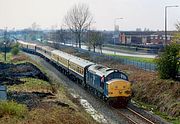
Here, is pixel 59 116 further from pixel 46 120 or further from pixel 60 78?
pixel 60 78

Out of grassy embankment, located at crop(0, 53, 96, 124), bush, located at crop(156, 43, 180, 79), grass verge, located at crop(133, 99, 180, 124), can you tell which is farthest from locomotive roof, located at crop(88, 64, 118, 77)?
bush, located at crop(156, 43, 180, 79)

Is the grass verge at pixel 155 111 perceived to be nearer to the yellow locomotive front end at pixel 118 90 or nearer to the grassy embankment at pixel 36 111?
the yellow locomotive front end at pixel 118 90

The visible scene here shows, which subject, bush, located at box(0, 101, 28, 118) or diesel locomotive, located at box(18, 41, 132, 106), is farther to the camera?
diesel locomotive, located at box(18, 41, 132, 106)

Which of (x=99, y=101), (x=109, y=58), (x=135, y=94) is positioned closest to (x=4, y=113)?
(x=99, y=101)

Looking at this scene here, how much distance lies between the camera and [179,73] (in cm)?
3653

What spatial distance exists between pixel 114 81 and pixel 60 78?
2220cm

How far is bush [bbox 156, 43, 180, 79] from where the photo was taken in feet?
113

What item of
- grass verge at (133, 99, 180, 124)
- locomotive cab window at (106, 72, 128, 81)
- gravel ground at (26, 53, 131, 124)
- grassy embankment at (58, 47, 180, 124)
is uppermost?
locomotive cab window at (106, 72, 128, 81)

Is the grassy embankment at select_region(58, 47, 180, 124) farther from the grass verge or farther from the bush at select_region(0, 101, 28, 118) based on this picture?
the bush at select_region(0, 101, 28, 118)

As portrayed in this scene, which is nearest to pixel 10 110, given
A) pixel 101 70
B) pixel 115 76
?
pixel 115 76

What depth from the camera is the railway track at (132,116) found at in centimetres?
2604

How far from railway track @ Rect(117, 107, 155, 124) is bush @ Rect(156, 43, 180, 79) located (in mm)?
6217

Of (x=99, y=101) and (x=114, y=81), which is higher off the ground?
(x=114, y=81)

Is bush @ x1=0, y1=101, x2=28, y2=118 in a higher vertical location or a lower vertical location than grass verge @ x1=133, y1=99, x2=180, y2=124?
higher
